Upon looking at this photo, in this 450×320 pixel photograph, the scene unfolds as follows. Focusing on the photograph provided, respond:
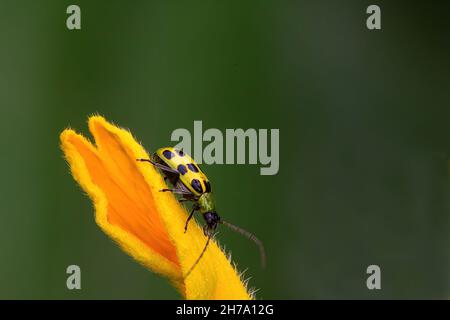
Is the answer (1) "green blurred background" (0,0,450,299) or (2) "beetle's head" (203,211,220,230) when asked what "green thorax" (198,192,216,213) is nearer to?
(2) "beetle's head" (203,211,220,230)

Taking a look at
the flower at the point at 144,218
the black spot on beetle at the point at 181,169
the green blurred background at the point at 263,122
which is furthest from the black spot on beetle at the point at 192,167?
the green blurred background at the point at 263,122

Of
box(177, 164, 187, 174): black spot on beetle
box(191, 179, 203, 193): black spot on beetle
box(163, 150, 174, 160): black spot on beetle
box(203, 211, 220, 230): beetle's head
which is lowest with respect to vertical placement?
box(203, 211, 220, 230): beetle's head

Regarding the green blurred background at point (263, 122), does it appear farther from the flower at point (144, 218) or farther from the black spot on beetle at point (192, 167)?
the flower at point (144, 218)

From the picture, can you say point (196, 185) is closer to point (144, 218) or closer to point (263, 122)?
point (144, 218)

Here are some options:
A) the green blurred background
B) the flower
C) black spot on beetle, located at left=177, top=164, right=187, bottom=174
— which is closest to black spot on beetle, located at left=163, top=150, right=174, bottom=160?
black spot on beetle, located at left=177, top=164, right=187, bottom=174
